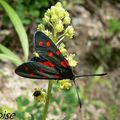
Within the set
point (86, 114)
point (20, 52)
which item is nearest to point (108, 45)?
point (20, 52)

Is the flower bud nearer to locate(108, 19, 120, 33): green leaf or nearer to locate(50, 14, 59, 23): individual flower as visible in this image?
locate(50, 14, 59, 23): individual flower

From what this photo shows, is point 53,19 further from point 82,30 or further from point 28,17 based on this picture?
point 82,30

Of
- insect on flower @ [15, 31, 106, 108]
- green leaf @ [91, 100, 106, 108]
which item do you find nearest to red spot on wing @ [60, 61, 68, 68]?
insect on flower @ [15, 31, 106, 108]

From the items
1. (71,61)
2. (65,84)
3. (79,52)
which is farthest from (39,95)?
(79,52)

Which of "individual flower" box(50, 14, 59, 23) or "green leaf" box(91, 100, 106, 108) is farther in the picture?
"green leaf" box(91, 100, 106, 108)

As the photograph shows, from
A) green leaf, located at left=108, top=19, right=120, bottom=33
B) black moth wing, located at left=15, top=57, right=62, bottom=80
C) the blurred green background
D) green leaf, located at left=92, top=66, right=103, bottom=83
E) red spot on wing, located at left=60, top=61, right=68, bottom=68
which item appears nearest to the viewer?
black moth wing, located at left=15, top=57, right=62, bottom=80

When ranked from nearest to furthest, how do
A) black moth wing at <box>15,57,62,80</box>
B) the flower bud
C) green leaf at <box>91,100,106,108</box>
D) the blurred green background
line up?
black moth wing at <box>15,57,62,80</box>
the flower bud
the blurred green background
green leaf at <box>91,100,106,108</box>
